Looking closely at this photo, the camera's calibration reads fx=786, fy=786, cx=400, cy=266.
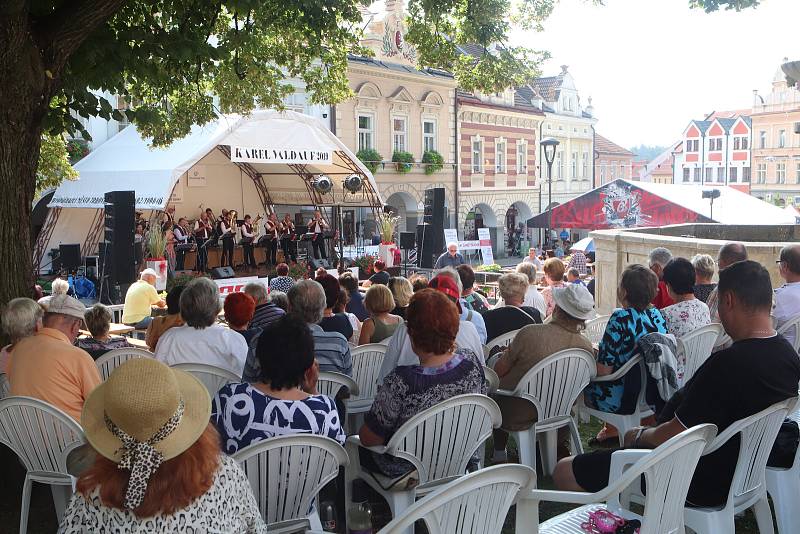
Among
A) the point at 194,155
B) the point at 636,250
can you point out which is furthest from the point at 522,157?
the point at 636,250

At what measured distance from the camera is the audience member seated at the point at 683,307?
5.07m

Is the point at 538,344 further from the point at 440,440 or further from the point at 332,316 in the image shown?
the point at 332,316

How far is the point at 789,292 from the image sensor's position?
528 cm

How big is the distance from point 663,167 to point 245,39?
71.8m

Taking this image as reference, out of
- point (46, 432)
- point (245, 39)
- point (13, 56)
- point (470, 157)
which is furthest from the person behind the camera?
point (470, 157)

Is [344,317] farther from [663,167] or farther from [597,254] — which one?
[663,167]

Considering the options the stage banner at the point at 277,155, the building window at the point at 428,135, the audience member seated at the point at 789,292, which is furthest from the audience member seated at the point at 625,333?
the building window at the point at 428,135

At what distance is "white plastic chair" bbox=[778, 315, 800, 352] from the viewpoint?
4938 millimetres

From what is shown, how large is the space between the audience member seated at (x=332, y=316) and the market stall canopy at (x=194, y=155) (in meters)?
9.23

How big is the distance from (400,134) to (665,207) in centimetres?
1201

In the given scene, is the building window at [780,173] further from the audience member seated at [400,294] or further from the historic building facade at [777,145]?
the audience member seated at [400,294]

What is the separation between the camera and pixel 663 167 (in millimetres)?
74000

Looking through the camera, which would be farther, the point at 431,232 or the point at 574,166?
the point at 574,166

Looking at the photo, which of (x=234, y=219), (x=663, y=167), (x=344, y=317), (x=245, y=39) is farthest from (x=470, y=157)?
(x=663, y=167)
